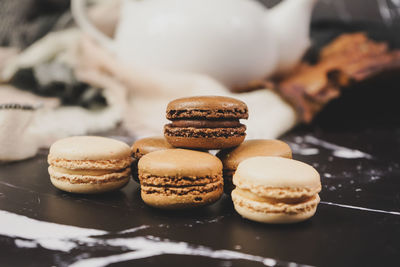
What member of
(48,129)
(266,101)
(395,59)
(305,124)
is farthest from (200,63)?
(395,59)

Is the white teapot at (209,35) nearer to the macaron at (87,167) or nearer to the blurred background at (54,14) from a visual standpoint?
the blurred background at (54,14)

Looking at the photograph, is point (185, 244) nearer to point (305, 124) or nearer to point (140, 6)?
point (305, 124)

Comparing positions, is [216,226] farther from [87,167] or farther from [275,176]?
[87,167]

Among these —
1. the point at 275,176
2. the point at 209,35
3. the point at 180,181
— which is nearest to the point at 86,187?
the point at 180,181

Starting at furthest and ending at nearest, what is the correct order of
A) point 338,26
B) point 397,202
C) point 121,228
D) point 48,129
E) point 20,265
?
1. point 338,26
2. point 48,129
3. point 397,202
4. point 121,228
5. point 20,265

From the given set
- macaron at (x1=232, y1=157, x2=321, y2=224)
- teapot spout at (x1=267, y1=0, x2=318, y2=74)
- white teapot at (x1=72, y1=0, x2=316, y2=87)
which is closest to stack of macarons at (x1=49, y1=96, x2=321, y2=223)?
macaron at (x1=232, y1=157, x2=321, y2=224)

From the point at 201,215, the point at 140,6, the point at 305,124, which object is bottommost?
the point at 305,124

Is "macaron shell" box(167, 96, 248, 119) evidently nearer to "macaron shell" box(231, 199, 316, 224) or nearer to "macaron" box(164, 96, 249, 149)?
"macaron" box(164, 96, 249, 149)
